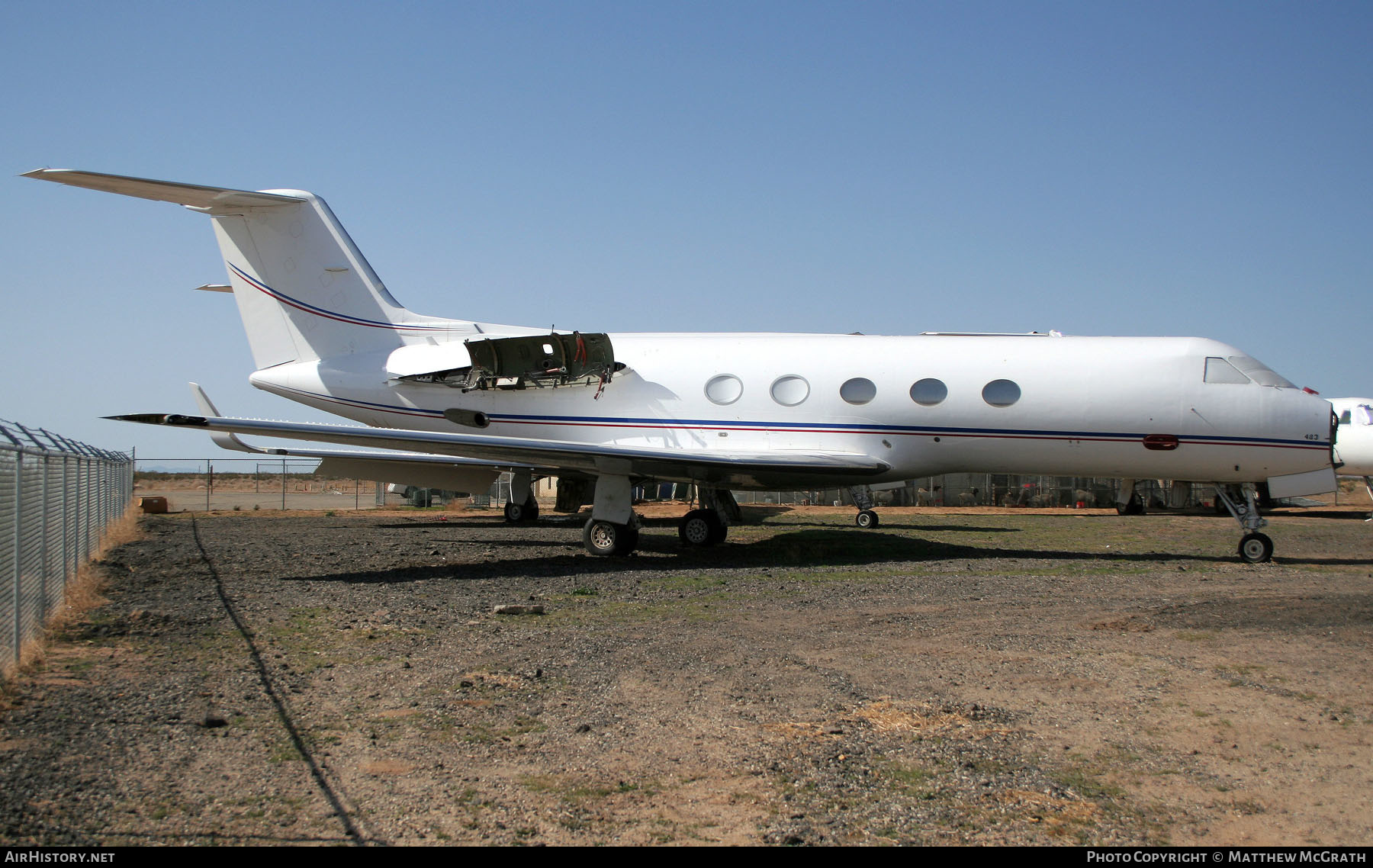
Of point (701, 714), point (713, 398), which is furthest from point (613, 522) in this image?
point (701, 714)

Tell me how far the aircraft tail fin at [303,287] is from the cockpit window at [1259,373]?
11901mm

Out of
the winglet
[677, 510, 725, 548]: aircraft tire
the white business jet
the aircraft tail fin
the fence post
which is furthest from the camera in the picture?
the white business jet

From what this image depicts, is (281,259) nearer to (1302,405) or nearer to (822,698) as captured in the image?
(822,698)

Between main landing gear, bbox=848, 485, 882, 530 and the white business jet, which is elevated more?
the white business jet

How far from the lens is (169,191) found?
13656 mm

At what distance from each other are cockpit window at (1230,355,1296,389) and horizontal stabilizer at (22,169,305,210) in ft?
48.2

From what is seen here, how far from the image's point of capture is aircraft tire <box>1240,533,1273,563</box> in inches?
542

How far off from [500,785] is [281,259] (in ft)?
45.1

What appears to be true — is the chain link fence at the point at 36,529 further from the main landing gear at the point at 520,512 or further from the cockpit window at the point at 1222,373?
the cockpit window at the point at 1222,373

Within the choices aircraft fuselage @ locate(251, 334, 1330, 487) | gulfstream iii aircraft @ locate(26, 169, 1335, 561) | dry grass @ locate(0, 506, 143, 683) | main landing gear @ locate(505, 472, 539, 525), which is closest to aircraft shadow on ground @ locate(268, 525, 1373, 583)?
gulfstream iii aircraft @ locate(26, 169, 1335, 561)

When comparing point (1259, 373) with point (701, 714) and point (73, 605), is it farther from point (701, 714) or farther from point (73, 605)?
point (73, 605)

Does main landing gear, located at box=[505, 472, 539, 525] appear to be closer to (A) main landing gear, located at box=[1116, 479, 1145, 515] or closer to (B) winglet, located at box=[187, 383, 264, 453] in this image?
(B) winglet, located at box=[187, 383, 264, 453]

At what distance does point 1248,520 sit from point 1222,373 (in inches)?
89.8

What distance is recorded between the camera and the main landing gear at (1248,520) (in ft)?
45.3
